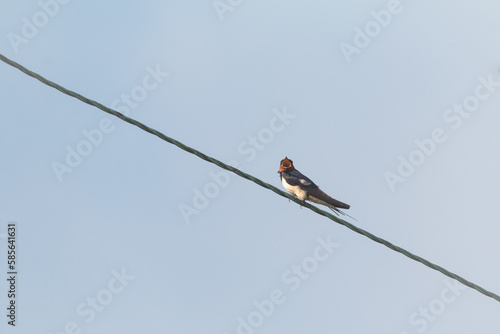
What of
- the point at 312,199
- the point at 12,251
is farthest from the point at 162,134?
the point at 12,251

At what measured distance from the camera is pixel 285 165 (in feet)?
40.6

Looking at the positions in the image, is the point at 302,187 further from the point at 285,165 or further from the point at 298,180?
the point at 285,165

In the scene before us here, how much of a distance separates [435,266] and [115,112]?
322cm

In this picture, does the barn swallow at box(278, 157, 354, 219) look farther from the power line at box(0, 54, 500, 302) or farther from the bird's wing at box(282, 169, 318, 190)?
the power line at box(0, 54, 500, 302)

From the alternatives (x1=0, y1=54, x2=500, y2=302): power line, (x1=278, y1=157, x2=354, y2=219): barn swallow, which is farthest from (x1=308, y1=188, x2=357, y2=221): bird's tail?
(x1=0, y1=54, x2=500, y2=302): power line

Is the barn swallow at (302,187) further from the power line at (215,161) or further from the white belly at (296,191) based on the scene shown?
the power line at (215,161)

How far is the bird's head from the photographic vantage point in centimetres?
1230

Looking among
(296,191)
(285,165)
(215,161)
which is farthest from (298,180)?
(215,161)

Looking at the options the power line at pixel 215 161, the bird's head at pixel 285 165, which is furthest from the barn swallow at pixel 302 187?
the power line at pixel 215 161

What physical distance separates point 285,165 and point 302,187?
2.83 feet

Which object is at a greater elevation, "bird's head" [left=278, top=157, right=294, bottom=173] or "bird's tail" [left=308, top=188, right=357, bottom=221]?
"bird's head" [left=278, top=157, right=294, bottom=173]

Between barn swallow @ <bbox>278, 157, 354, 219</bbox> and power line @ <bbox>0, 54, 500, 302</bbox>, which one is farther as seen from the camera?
barn swallow @ <bbox>278, 157, 354, 219</bbox>

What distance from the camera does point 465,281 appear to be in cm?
712

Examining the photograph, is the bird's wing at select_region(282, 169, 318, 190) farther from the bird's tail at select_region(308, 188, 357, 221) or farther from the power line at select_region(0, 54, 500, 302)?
the power line at select_region(0, 54, 500, 302)
